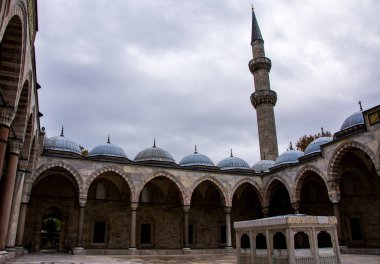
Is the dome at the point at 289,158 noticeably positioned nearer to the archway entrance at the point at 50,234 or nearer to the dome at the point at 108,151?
the dome at the point at 108,151

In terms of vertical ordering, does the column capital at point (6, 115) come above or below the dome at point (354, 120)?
below

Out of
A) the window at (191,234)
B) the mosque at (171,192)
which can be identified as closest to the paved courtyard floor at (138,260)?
the mosque at (171,192)

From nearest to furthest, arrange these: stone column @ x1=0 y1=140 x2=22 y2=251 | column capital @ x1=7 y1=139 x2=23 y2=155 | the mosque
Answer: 1. stone column @ x1=0 y1=140 x2=22 y2=251
2. column capital @ x1=7 y1=139 x2=23 y2=155
3. the mosque

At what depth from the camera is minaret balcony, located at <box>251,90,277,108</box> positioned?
27.8 metres

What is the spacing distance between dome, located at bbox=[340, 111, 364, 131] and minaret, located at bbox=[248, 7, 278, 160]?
8.59m

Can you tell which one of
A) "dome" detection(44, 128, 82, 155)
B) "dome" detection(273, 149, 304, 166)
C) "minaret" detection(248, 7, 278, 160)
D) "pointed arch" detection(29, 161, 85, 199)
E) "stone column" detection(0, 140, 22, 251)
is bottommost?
"stone column" detection(0, 140, 22, 251)

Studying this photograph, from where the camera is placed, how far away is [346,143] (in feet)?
49.2

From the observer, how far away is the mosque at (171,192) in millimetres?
15227

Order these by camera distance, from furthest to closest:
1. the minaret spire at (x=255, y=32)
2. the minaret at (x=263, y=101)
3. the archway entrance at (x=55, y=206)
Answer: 1. the minaret spire at (x=255, y=32)
2. the minaret at (x=263, y=101)
3. the archway entrance at (x=55, y=206)

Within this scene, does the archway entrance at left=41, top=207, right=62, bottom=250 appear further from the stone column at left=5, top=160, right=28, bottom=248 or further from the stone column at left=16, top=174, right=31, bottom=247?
the stone column at left=5, top=160, right=28, bottom=248

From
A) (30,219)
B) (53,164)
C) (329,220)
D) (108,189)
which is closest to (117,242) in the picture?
(108,189)

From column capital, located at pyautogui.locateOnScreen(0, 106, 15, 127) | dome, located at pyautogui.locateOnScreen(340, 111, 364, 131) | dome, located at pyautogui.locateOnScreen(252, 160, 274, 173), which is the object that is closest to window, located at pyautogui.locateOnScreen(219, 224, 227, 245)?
dome, located at pyautogui.locateOnScreen(252, 160, 274, 173)

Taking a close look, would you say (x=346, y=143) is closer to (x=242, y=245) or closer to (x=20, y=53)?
(x=242, y=245)

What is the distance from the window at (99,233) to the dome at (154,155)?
5.14 meters
